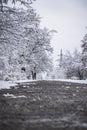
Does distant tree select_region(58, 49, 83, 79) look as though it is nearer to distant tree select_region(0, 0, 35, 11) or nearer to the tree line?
the tree line

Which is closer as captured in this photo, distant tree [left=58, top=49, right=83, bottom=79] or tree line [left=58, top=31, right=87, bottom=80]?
tree line [left=58, top=31, right=87, bottom=80]

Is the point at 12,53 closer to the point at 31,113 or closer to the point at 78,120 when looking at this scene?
the point at 31,113

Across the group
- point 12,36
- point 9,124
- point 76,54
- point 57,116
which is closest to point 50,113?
point 57,116

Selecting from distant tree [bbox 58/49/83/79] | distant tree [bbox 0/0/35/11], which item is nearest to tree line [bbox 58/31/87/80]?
distant tree [bbox 58/49/83/79]

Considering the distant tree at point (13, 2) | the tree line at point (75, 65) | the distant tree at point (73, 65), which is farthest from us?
the distant tree at point (73, 65)

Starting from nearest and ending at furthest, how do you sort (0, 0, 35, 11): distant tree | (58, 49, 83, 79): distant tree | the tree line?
(0, 0, 35, 11): distant tree
the tree line
(58, 49, 83, 79): distant tree

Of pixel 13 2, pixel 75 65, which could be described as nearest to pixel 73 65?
pixel 75 65

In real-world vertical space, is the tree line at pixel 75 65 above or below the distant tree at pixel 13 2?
below

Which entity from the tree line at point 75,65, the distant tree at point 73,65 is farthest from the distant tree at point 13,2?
the distant tree at point 73,65

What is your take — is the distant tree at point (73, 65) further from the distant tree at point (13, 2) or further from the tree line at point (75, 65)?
the distant tree at point (13, 2)

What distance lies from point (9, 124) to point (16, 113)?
1.15m

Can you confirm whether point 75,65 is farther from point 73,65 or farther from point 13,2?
point 13,2

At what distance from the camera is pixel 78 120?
5270mm

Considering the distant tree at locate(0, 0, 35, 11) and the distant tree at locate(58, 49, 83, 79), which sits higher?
the distant tree at locate(0, 0, 35, 11)
